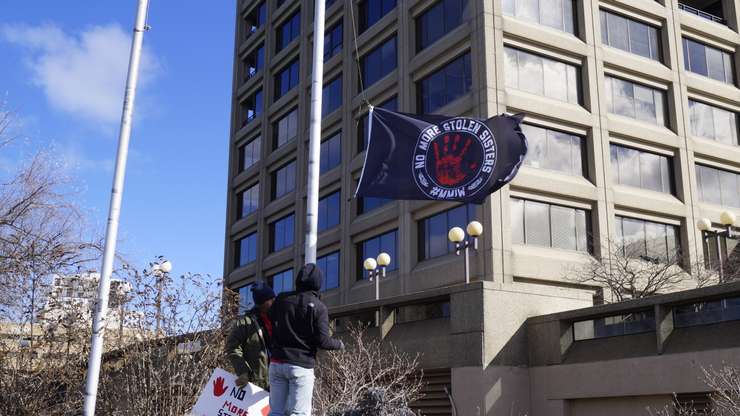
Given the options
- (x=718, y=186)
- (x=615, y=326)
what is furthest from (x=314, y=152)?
(x=718, y=186)

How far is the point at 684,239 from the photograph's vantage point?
114ft

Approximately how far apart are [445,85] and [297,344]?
26.9 meters

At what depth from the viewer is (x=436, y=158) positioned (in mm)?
14664

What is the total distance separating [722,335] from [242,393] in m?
10.1

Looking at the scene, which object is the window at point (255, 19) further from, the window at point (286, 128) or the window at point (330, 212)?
the window at point (330, 212)

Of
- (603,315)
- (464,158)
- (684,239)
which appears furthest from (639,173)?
(464,158)

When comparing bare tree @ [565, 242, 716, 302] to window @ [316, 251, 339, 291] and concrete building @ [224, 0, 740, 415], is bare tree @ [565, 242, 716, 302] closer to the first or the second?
concrete building @ [224, 0, 740, 415]

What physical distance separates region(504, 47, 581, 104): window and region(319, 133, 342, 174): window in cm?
1128

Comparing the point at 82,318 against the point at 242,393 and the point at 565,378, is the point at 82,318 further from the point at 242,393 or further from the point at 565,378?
the point at 565,378

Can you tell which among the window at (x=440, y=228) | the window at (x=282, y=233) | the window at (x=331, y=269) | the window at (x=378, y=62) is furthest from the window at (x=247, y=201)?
the window at (x=440, y=228)

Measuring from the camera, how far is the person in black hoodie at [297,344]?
750 cm

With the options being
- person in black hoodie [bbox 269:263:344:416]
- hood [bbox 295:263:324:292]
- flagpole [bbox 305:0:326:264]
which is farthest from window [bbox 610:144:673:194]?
person in black hoodie [bbox 269:263:344:416]

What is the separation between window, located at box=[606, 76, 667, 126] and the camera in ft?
114

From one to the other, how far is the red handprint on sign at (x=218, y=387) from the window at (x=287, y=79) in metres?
39.8
